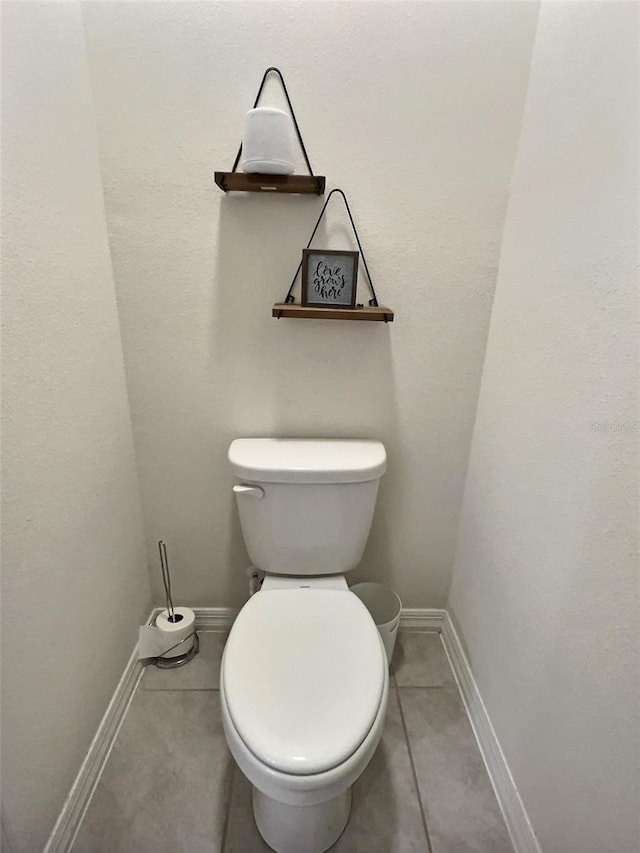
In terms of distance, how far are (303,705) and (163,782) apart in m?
0.57

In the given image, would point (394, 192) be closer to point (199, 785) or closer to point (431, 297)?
point (431, 297)

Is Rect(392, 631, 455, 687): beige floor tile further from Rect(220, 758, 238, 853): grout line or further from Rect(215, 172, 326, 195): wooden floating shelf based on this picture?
Rect(215, 172, 326, 195): wooden floating shelf

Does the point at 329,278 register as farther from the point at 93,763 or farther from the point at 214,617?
the point at 93,763

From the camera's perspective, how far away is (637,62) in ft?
2.24

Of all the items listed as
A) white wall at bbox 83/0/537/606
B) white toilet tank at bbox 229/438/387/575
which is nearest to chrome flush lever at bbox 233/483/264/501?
white toilet tank at bbox 229/438/387/575

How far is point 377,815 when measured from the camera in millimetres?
1033

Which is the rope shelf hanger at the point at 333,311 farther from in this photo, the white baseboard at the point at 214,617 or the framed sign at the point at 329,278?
the white baseboard at the point at 214,617

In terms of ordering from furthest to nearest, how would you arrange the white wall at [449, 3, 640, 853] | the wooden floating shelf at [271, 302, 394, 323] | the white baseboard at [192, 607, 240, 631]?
the white baseboard at [192, 607, 240, 631] < the wooden floating shelf at [271, 302, 394, 323] < the white wall at [449, 3, 640, 853]

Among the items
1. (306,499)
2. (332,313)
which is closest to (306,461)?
(306,499)

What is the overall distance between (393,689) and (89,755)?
32.7 inches

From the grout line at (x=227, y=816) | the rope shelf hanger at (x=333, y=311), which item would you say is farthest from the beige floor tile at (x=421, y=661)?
the rope shelf hanger at (x=333, y=311)

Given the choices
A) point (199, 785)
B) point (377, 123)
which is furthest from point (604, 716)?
point (377, 123)

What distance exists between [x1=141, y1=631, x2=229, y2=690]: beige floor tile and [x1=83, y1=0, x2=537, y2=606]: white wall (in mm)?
392

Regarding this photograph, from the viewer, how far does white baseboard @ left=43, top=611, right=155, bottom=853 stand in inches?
36.7
